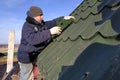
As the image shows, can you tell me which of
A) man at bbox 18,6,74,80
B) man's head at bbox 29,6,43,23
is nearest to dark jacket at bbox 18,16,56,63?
man at bbox 18,6,74,80

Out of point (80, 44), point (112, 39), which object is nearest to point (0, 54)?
point (80, 44)

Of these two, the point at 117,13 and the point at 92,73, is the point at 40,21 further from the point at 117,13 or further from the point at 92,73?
the point at 92,73

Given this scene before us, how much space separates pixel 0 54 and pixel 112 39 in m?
10.9

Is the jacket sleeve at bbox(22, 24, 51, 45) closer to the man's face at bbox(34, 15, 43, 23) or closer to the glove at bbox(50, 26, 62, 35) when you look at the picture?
the glove at bbox(50, 26, 62, 35)

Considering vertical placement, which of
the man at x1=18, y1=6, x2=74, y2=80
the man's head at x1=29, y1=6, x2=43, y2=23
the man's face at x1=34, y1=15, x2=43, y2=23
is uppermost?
the man's head at x1=29, y1=6, x2=43, y2=23

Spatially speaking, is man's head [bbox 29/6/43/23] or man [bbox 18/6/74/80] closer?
man [bbox 18/6/74/80]

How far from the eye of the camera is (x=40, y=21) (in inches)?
220

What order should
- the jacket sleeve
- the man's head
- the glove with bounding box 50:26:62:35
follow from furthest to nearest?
the man's head
the glove with bounding box 50:26:62:35
the jacket sleeve

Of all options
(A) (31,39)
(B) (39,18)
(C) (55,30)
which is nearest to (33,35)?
(A) (31,39)

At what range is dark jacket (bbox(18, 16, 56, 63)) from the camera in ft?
15.7

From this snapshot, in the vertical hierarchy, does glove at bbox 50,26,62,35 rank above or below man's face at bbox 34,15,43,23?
below

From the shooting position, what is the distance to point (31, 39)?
488cm

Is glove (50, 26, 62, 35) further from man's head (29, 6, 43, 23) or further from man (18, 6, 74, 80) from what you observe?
man's head (29, 6, 43, 23)

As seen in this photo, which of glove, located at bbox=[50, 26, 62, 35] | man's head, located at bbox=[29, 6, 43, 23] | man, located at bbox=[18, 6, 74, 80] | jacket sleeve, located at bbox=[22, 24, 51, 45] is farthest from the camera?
man's head, located at bbox=[29, 6, 43, 23]
